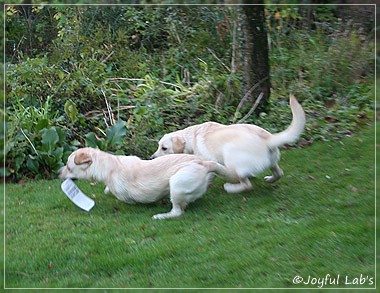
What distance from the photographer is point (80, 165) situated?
20.6ft

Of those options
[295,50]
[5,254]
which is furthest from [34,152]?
[295,50]

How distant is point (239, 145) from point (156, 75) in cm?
421

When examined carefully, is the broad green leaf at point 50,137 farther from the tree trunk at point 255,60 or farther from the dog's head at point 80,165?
the tree trunk at point 255,60

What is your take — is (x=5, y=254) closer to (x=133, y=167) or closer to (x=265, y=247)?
(x=133, y=167)

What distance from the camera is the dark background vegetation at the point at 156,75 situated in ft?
25.6

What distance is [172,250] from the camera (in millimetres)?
4934

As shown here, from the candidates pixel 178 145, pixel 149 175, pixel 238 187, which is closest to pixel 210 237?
pixel 149 175

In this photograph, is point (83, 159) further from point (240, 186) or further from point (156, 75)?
point (156, 75)

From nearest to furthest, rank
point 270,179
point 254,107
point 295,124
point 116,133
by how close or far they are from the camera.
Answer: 1. point 295,124
2. point 270,179
3. point 116,133
4. point 254,107

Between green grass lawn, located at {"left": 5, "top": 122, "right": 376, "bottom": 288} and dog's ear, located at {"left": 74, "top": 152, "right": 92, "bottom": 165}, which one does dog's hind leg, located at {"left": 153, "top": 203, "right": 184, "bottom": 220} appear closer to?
green grass lawn, located at {"left": 5, "top": 122, "right": 376, "bottom": 288}

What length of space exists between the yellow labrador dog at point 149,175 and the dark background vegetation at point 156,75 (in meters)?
1.20

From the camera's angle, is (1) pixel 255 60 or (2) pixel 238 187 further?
(1) pixel 255 60

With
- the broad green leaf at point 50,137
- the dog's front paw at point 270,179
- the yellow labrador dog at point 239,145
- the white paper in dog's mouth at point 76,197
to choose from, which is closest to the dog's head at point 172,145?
the yellow labrador dog at point 239,145

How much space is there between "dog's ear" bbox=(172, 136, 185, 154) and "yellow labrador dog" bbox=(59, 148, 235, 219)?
55 cm
